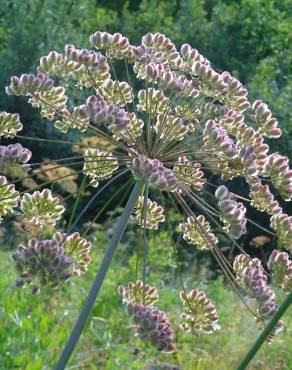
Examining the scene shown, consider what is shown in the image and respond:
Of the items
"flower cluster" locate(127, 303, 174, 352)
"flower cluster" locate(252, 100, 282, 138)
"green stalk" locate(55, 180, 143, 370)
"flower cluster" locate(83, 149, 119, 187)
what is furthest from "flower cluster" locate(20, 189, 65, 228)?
"flower cluster" locate(252, 100, 282, 138)

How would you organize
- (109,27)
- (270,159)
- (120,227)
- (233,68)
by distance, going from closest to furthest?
1. (120,227)
2. (270,159)
3. (233,68)
4. (109,27)

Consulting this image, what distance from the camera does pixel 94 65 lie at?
6.47 feet

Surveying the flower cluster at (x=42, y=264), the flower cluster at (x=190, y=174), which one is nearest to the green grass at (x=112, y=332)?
the flower cluster at (x=190, y=174)

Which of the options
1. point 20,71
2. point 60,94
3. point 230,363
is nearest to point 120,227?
point 60,94

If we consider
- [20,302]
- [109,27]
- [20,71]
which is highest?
[109,27]

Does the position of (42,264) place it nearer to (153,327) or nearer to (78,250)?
(153,327)

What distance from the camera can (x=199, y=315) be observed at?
1896mm

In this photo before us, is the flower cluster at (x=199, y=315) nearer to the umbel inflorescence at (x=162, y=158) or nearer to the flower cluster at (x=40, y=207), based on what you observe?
the umbel inflorescence at (x=162, y=158)

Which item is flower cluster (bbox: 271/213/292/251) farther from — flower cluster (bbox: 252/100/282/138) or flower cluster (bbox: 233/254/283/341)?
flower cluster (bbox: 252/100/282/138)

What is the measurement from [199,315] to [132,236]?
238 inches

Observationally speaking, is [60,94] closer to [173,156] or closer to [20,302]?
[173,156]

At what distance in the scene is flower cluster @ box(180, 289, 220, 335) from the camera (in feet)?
6.17

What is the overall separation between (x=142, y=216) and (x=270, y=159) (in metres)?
0.33

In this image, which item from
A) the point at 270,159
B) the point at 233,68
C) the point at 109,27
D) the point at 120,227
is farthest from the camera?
the point at 109,27
